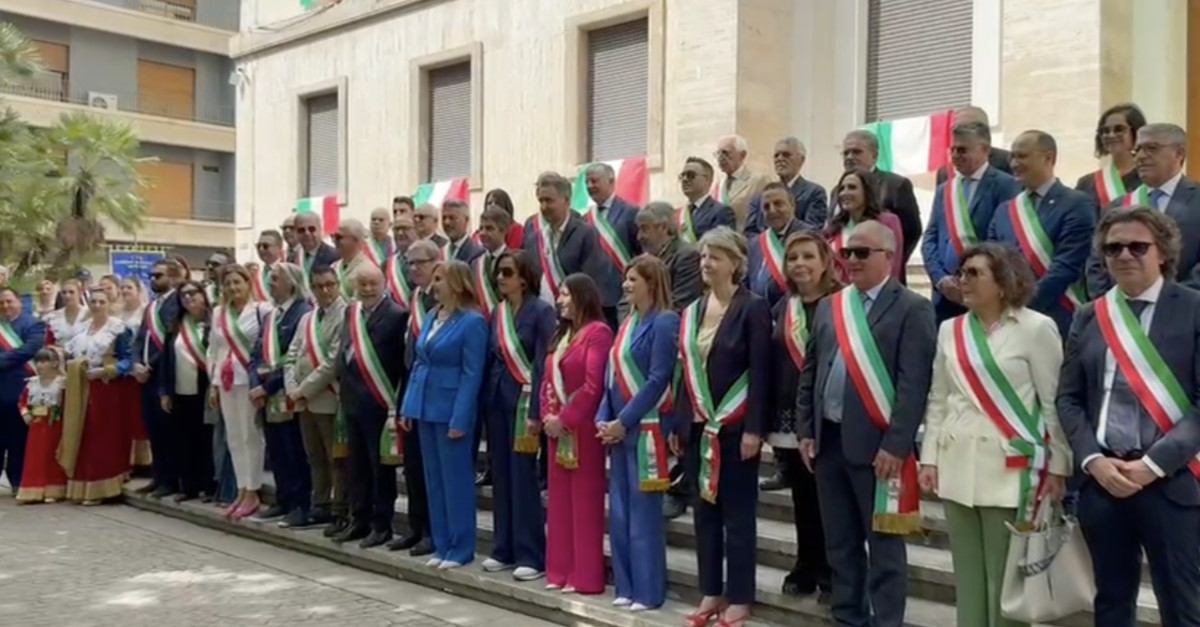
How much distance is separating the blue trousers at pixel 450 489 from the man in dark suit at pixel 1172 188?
395cm

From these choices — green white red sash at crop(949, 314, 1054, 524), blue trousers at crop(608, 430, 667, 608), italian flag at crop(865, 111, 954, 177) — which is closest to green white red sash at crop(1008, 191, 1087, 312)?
green white red sash at crop(949, 314, 1054, 524)

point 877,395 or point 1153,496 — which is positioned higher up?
point 877,395

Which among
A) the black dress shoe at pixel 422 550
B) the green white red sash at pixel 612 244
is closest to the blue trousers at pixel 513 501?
the black dress shoe at pixel 422 550

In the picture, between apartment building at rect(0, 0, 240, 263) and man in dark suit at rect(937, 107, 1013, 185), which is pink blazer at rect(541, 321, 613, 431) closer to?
man in dark suit at rect(937, 107, 1013, 185)

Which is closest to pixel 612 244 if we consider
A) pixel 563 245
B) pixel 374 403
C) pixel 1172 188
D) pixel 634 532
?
pixel 563 245

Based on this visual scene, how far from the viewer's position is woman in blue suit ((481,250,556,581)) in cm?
763

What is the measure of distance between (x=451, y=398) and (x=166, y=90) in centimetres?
3599

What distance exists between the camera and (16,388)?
1205cm

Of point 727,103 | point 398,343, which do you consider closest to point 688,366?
point 398,343

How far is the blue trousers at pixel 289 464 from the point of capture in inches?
378

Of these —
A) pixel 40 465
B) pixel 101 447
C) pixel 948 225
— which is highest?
pixel 948 225

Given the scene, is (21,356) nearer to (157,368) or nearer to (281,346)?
(157,368)

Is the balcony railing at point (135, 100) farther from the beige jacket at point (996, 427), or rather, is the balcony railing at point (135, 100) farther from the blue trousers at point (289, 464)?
the beige jacket at point (996, 427)

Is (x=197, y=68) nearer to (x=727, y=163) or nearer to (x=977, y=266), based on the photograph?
(x=727, y=163)
